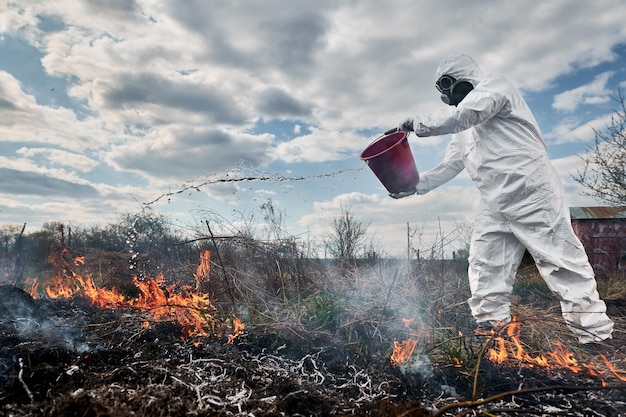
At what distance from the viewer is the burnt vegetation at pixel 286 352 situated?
2.47 meters

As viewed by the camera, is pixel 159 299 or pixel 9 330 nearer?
pixel 9 330

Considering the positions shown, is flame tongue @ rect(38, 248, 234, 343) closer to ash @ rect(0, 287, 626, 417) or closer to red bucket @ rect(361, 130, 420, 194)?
ash @ rect(0, 287, 626, 417)

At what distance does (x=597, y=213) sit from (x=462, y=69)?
28.0 feet

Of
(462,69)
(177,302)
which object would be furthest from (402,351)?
(462,69)

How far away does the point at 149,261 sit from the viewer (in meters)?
7.03

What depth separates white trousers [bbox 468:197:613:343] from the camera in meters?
3.55

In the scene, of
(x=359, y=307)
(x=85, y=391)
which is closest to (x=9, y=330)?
(x=85, y=391)

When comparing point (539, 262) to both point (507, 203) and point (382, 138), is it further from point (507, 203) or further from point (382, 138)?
point (382, 138)

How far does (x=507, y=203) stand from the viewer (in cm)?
378

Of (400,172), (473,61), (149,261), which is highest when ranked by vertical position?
(473,61)

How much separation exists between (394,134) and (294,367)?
2307 mm

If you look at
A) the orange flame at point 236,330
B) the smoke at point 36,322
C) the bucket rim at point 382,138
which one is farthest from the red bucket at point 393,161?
the smoke at point 36,322

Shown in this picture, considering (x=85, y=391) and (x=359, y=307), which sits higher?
(x=359, y=307)

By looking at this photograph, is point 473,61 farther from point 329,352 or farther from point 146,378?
point 146,378
